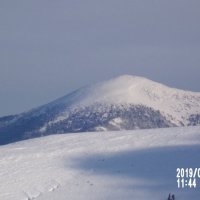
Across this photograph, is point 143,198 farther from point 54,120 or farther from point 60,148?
point 54,120

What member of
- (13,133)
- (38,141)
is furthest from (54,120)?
(38,141)

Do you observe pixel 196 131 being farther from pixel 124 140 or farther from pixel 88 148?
pixel 88 148

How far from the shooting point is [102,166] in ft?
112

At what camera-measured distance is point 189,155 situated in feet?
111

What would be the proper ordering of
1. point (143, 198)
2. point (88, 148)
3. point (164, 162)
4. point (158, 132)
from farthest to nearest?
→ 1. point (158, 132)
2. point (88, 148)
3. point (164, 162)
4. point (143, 198)

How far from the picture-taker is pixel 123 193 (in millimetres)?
28578

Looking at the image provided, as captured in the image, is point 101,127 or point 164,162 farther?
point 101,127

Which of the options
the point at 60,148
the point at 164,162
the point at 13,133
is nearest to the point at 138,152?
the point at 164,162

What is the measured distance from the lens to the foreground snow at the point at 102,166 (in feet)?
95.9

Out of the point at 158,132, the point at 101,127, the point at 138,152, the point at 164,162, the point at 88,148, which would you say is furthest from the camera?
the point at 101,127

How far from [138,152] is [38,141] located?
11205 mm

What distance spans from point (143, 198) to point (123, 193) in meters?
1.38

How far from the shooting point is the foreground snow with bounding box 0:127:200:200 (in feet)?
95.9

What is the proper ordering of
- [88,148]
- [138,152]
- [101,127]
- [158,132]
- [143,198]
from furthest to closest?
[101,127] < [158,132] < [88,148] < [138,152] < [143,198]
